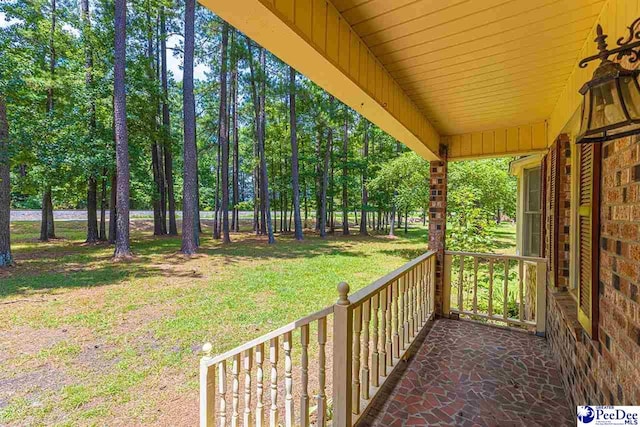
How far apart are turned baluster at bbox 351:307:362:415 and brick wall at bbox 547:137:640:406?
1.17 m

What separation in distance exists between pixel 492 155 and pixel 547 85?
140 centimetres

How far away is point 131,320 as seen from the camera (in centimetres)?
438

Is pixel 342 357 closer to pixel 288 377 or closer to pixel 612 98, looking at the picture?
pixel 288 377

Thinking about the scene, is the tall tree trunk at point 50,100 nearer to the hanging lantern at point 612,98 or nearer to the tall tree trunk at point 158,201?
the tall tree trunk at point 158,201

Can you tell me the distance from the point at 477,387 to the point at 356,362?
4.04ft

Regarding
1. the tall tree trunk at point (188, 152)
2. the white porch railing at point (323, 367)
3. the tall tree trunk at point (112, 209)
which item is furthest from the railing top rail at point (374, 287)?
the tall tree trunk at point (112, 209)

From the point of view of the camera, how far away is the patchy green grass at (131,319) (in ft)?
8.62

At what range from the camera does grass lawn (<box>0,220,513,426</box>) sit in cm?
262

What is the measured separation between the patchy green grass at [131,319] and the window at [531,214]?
3208 millimetres

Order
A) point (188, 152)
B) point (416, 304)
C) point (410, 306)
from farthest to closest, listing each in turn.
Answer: point (188, 152)
point (416, 304)
point (410, 306)

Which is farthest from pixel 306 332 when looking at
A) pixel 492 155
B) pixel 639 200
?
pixel 492 155

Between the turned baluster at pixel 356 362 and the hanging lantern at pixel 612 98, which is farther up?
the hanging lantern at pixel 612 98

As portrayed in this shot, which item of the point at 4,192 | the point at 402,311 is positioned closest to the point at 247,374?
the point at 402,311

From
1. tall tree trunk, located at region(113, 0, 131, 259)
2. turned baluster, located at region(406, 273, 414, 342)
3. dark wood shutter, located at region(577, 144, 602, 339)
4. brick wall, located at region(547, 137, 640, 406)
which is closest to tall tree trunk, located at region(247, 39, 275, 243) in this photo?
tall tree trunk, located at region(113, 0, 131, 259)
